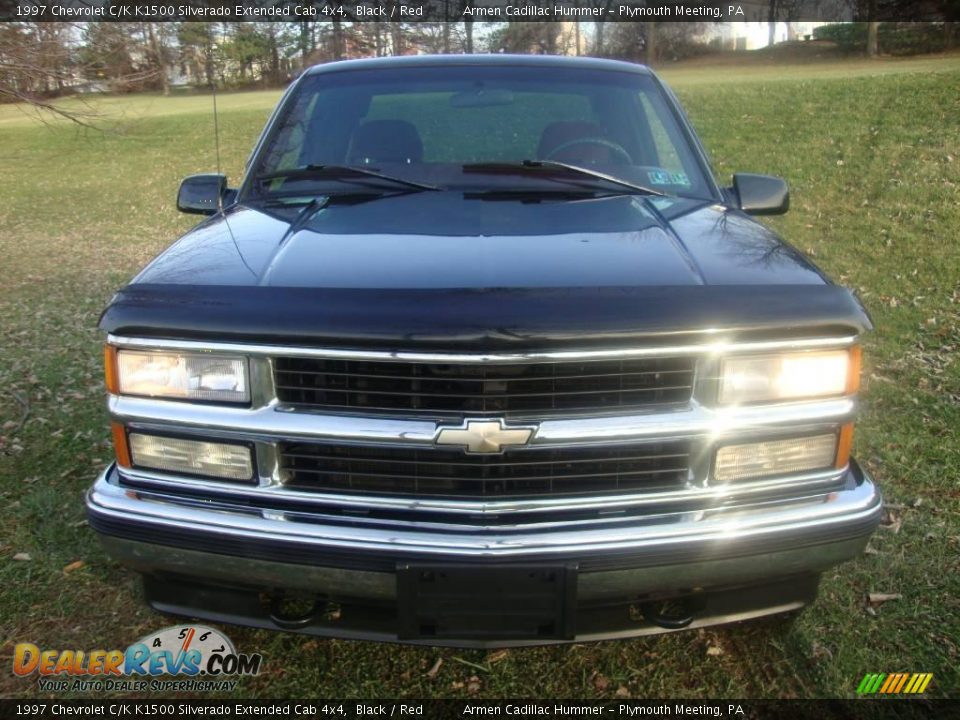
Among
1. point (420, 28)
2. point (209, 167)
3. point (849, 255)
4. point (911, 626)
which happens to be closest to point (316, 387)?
point (911, 626)

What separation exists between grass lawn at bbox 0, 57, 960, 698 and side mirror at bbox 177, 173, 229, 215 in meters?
1.49

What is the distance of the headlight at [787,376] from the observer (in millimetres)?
1979

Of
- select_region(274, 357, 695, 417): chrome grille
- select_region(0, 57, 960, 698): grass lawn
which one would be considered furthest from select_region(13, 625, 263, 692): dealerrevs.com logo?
select_region(274, 357, 695, 417): chrome grille

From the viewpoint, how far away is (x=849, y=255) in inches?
337

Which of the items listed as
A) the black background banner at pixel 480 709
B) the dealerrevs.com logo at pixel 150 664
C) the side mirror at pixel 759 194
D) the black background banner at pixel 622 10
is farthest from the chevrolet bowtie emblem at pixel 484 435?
the black background banner at pixel 622 10

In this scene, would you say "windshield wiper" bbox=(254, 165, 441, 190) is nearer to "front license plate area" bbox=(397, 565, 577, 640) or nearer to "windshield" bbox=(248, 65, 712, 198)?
"windshield" bbox=(248, 65, 712, 198)

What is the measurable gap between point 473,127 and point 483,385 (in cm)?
203

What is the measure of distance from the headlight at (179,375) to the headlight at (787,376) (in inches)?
48.0

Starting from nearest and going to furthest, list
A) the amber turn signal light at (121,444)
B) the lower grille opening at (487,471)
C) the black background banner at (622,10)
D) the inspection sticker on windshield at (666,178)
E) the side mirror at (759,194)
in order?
the lower grille opening at (487,471) < the amber turn signal light at (121,444) < the inspection sticker on windshield at (666,178) < the side mirror at (759,194) < the black background banner at (622,10)

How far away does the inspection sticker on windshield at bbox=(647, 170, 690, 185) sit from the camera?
3.07 m

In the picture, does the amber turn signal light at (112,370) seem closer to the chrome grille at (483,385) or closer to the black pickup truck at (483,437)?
the black pickup truck at (483,437)

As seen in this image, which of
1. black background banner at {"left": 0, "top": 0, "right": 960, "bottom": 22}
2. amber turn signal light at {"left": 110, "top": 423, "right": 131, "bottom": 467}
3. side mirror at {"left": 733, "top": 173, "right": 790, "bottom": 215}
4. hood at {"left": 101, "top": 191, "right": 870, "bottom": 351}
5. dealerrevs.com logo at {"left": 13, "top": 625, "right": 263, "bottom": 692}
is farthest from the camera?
black background banner at {"left": 0, "top": 0, "right": 960, "bottom": 22}

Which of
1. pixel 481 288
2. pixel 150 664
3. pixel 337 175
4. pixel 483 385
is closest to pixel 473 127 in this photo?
pixel 337 175

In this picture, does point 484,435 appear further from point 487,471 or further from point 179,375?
point 179,375
